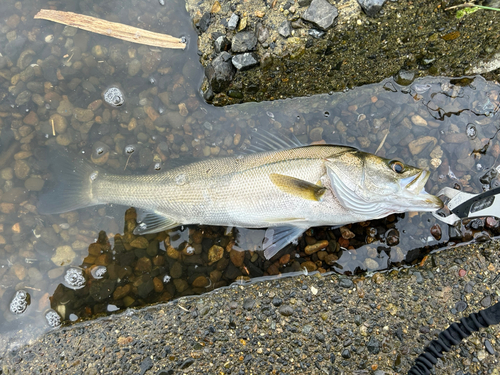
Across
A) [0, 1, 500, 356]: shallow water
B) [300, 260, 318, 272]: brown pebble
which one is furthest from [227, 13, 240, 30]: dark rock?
[300, 260, 318, 272]: brown pebble

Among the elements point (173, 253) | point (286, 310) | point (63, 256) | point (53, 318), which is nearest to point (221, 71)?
point (173, 253)

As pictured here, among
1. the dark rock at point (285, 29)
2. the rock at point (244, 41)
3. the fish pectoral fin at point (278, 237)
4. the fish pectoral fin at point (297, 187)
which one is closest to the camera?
the fish pectoral fin at point (297, 187)

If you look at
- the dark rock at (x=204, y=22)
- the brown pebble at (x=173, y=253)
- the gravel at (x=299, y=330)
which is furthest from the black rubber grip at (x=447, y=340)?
the dark rock at (x=204, y=22)

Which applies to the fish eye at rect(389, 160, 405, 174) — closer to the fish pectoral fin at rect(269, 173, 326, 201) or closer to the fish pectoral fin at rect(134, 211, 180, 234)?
the fish pectoral fin at rect(269, 173, 326, 201)

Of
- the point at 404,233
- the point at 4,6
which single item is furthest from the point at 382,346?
the point at 4,6

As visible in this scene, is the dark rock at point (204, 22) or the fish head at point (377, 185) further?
the dark rock at point (204, 22)

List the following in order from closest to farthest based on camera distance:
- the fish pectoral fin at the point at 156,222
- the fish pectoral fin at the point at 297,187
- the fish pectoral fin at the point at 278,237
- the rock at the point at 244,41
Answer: the fish pectoral fin at the point at 297,187 < the rock at the point at 244,41 < the fish pectoral fin at the point at 278,237 < the fish pectoral fin at the point at 156,222

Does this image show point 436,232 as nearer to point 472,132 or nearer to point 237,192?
point 472,132

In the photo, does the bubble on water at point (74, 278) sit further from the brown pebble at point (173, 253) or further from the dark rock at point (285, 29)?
the dark rock at point (285, 29)
